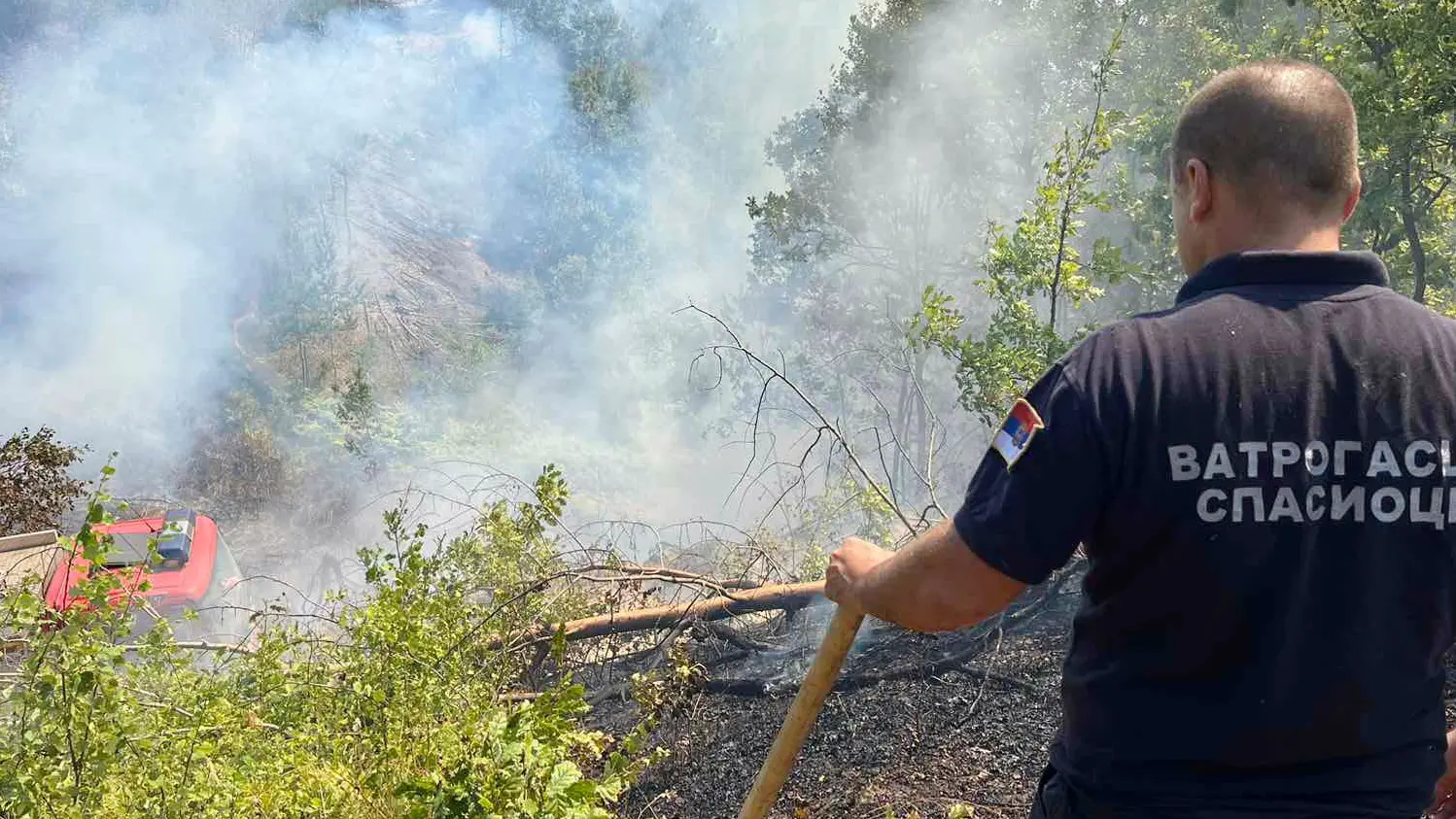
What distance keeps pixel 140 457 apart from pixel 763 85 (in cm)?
1391

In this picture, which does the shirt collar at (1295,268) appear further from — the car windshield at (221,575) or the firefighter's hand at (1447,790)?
the car windshield at (221,575)

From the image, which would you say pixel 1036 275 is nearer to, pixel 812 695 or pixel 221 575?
pixel 812 695

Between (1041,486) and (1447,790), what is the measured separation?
0.94 metres

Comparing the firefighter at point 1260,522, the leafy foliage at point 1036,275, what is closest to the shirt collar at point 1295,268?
the firefighter at point 1260,522

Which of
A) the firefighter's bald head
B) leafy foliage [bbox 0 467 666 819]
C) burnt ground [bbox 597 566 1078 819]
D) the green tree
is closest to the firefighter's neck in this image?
the firefighter's bald head

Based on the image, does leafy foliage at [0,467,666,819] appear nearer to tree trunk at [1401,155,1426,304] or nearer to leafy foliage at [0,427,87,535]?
leafy foliage at [0,427,87,535]

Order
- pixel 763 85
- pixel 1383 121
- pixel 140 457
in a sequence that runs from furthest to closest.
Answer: pixel 763 85
pixel 140 457
pixel 1383 121

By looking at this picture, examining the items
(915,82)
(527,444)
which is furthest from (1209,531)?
(527,444)

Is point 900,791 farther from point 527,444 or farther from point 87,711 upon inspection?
point 527,444

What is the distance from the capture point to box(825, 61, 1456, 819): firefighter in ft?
4.34

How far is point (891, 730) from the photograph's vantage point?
4.10m

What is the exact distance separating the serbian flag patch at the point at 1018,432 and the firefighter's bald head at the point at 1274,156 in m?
0.40

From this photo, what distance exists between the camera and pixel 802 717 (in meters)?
1.98

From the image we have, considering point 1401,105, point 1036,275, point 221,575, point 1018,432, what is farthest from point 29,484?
point 1401,105
